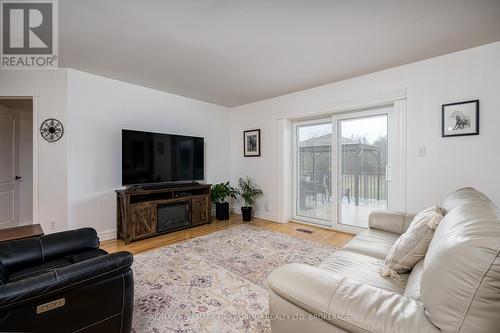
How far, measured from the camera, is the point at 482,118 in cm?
238

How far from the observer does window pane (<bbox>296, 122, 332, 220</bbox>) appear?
386cm

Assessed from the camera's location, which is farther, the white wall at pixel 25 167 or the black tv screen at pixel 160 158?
the white wall at pixel 25 167

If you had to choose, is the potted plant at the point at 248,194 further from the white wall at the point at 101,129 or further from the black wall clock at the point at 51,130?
the black wall clock at the point at 51,130

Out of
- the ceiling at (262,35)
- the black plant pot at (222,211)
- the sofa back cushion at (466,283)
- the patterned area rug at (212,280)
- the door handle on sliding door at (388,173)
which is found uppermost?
the ceiling at (262,35)

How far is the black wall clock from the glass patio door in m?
3.93

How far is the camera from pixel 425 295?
817mm

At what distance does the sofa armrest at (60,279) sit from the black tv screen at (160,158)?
2373 millimetres

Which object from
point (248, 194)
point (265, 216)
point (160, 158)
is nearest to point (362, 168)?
point (265, 216)

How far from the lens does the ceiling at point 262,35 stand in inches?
70.4

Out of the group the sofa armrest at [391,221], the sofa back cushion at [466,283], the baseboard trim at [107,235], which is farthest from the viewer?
the baseboard trim at [107,235]

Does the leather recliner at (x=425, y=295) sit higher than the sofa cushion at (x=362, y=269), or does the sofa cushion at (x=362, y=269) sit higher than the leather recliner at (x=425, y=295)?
the leather recliner at (x=425, y=295)

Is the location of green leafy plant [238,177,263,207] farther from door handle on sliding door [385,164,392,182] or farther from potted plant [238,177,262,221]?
door handle on sliding door [385,164,392,182]

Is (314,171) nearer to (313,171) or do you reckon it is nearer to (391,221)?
(313,171)

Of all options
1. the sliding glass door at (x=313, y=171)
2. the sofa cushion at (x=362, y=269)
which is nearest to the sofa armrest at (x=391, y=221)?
the sofa cushion at (x=362, y=269)
